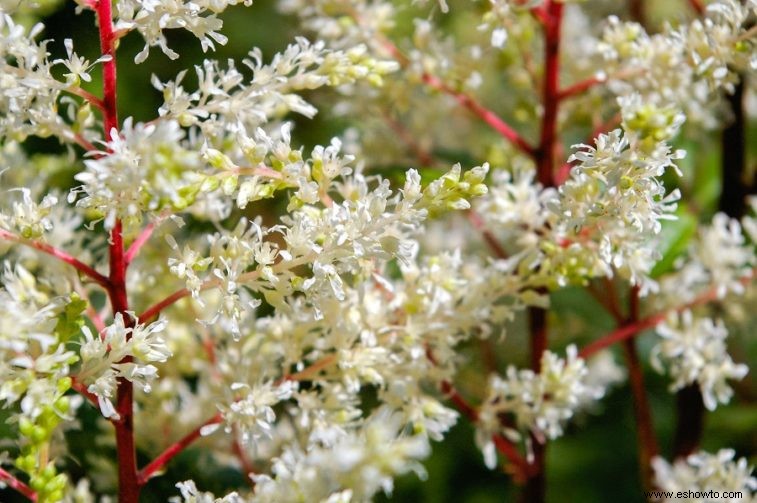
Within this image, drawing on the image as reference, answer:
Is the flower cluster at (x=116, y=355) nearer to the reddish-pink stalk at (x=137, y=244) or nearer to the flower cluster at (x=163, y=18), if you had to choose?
the reddish-pink stalk at (x=137, y=244)

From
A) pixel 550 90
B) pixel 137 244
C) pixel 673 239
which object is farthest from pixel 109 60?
pixel 673 239

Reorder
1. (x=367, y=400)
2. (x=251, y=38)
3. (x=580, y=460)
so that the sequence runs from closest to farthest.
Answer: (x=367, y=400) < (x=580, y=460) < (x=251, y=38)

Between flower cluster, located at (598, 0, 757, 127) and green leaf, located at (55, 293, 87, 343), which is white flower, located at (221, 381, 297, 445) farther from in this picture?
flower cluster, located at (598, 0, 757, 127)

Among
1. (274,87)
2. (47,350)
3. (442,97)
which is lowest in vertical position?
(442,97)

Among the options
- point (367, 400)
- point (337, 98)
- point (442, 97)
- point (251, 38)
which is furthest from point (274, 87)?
point (251, 38)

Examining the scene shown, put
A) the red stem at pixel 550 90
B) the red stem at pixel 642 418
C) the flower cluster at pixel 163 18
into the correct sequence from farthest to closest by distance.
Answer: the red stem at pixel 642 418 < the red stem at pixel 550 90 < the flower cluster at pixel 163 18

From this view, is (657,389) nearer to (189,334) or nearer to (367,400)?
(367,400)

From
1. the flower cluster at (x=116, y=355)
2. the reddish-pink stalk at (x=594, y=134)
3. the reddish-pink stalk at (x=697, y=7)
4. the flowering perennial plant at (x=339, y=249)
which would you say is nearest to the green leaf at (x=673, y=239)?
the flowering perennial plant at (x=339, y=249)
